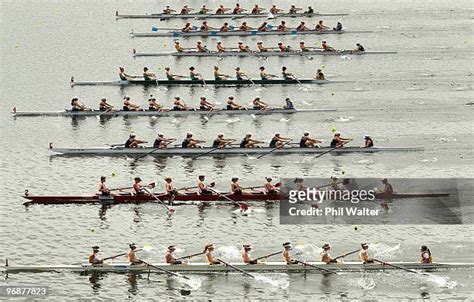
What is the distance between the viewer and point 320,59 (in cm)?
9650

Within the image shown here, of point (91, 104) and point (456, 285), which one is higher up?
point (91, 104)

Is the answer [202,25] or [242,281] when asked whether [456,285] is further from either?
[202,25]

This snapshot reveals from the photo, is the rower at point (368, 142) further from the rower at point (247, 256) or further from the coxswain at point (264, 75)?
the coxswain at point (264, 75)

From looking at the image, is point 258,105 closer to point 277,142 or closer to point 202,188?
point 277,142

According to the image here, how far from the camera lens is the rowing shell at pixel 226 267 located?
45.8 metres

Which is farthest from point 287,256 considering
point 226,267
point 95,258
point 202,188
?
point 202,188

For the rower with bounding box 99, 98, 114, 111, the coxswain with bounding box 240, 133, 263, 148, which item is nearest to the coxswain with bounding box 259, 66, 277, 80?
the rower with bounding box 99, 98, 114, 111

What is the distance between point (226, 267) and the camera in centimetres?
4581

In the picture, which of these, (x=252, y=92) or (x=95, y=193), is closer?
(x=95, y=193)

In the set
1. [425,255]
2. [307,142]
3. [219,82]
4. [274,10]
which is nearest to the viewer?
[425,255]

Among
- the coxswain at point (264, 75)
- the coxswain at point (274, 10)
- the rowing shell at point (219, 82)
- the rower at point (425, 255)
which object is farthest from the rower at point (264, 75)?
the rower at point (425, 255)

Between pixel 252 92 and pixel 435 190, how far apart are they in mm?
29727

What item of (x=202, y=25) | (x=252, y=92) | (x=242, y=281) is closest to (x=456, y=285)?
(x=242, y=281)

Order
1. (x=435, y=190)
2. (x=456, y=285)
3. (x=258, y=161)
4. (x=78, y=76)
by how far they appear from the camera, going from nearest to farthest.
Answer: (x=456, y=285) < (x=435, y=190) < (x=258, y=161) < (x=78, y=76)
